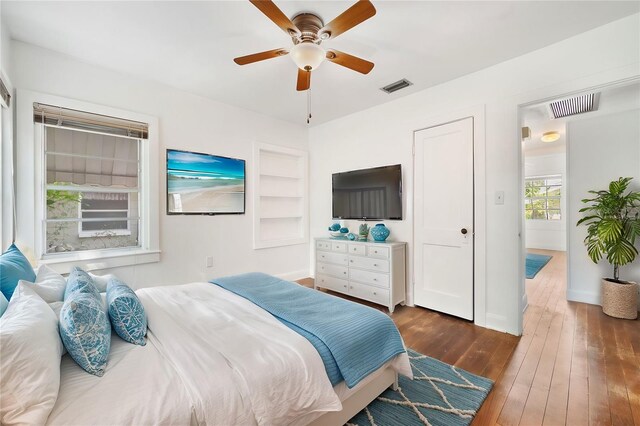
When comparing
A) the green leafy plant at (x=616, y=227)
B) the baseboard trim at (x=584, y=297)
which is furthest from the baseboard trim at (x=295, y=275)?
the green leafy plant at (x=616, y=227)

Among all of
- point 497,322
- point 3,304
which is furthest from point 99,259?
point 497,322

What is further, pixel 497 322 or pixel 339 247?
pixel 339 247

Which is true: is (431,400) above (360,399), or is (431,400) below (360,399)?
below

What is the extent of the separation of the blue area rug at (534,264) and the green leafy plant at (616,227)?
1.61 metres

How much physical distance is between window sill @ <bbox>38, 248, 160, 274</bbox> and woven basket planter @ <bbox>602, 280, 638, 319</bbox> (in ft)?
16.5

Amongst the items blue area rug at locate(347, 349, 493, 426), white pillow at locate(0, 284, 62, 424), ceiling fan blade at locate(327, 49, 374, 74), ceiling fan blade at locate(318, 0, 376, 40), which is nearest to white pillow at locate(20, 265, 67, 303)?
white pillow at locate(0, 284, 62, 424)

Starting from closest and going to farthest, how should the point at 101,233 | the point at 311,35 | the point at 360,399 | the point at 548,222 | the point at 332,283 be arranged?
the point at 360,399, the point at 311,35, the point at 101,233, the point at 332,283, the point at 548,222

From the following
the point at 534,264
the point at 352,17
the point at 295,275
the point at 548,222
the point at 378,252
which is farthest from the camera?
the point at 548,222

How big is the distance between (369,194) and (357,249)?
811 millimetres

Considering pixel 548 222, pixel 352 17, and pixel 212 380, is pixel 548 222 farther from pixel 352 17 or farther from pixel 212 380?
pixel 212 380

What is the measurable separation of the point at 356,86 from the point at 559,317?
11.2 feet

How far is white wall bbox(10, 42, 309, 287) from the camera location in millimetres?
2560

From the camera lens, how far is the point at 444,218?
10.2 ft

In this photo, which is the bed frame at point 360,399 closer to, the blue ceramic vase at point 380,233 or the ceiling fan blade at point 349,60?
the blue ceramic vase at point 380,233
